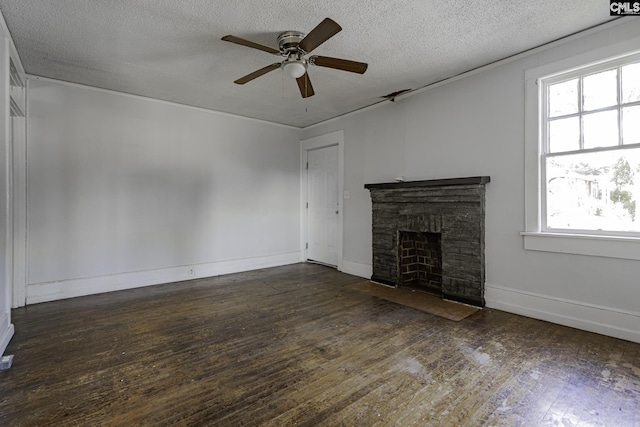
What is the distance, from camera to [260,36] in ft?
8.92

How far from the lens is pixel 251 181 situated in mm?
5258

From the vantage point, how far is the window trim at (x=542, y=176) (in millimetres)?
2499

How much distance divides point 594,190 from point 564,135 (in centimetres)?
57

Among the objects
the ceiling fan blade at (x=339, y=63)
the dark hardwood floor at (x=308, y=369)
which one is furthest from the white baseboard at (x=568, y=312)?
the ceiling fan blade at (x=339, y=63)

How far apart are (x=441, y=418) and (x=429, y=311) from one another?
1675 mm

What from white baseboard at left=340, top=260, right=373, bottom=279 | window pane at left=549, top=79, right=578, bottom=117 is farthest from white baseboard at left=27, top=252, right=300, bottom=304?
window pane at left=549, top=79, right=578, bottom=117

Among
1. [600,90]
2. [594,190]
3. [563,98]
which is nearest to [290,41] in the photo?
[563,98]

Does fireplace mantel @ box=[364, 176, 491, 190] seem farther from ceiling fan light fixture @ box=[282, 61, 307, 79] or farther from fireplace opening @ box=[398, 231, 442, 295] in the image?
ceiling fan light fixture @ box=[282, 61, 307, 79]

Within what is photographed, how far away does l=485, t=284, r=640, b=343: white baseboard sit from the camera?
248 cm

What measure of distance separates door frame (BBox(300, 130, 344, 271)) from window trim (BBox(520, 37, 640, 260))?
266cm

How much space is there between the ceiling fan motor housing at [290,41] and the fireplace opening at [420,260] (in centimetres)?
260

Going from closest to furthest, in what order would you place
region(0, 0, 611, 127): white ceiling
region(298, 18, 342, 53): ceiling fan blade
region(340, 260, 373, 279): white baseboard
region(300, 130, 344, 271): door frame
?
region(298, 18, 342, 53): ceiling fan blade
region(0, 0, 611, 127): white ceiling
region(340, 260, 373, 279): white baseboard
region(300, 130, 344, 271): door frame

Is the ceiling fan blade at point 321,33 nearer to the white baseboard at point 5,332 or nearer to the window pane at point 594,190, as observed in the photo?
the window pane at point 594,190

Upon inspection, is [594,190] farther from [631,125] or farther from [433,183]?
[433,183]
